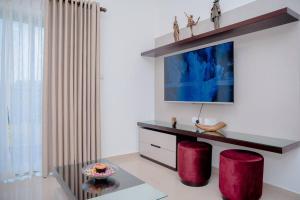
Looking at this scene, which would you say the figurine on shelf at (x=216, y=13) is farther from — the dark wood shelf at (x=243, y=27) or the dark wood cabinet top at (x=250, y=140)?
the dark wood cabinet top at (x=250, y=140)

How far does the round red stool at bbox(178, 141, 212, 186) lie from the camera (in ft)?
7.82

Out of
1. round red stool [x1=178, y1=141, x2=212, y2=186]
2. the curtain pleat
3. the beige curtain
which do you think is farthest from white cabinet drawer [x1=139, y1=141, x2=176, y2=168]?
the curtain pleat

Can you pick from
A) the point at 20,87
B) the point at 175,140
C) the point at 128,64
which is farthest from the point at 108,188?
the point at 128,64

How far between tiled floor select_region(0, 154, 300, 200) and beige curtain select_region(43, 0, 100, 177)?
297mm

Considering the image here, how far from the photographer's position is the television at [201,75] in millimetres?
2566

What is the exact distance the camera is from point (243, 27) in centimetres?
228

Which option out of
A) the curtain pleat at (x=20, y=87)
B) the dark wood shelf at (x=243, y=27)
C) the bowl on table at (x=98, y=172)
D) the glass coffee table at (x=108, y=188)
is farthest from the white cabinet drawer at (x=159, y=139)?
the curtain pleat at (x=20, y=87)

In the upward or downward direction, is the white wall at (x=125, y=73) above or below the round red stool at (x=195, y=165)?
above

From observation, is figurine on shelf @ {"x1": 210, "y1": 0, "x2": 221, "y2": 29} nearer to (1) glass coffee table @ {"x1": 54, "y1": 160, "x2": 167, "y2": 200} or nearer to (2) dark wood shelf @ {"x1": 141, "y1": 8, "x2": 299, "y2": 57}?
(2) dark wood shelf @ {"x1": 141, "y1": 8, "x2": 299, "y2": 57}

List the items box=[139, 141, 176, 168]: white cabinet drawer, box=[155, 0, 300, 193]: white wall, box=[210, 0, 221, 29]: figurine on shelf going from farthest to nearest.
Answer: box=[139, 141, 176, 168]: white cabinet drawer
box=[210, 0, 221, 29]: figurine on shelf
box=[155, 0, 300, 193]: white wall

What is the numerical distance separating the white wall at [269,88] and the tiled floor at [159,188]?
0.21m

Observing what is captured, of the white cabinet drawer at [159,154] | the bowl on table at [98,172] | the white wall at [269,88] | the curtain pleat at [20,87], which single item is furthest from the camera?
the white cabinet drawer at [159,154]

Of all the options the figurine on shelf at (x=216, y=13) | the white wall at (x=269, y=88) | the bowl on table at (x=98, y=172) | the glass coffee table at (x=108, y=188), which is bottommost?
the glass coffee table at (x=108, y=188)

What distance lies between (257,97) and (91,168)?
197cm
